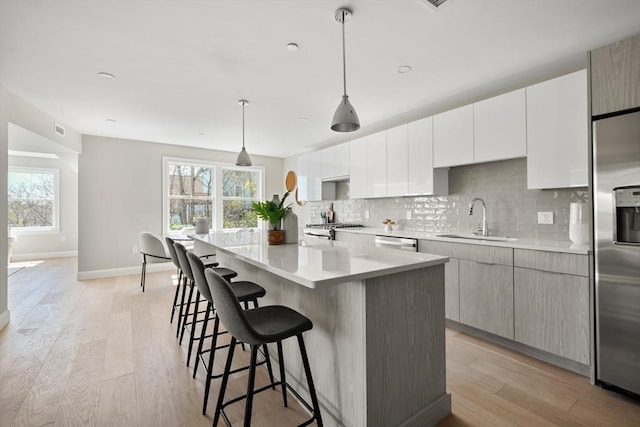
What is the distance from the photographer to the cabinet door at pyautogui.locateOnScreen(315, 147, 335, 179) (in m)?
5.16

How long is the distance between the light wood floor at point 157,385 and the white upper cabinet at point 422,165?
1.60 m

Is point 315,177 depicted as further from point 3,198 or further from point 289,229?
point 3,198

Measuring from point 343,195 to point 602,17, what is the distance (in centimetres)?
392

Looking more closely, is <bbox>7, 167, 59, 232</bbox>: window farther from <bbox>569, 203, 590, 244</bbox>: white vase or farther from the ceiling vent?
<bbox>569, 203, 590, 244</bbox>: white vase

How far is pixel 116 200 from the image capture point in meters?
5.45

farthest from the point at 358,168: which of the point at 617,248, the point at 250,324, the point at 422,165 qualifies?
the point at 250,324

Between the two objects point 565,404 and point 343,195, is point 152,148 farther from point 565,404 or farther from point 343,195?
point 565,404

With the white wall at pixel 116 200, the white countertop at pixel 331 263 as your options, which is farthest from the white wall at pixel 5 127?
the white countertop at pixel 331 263

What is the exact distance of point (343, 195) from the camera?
5.49m

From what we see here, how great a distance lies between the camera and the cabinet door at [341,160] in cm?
481

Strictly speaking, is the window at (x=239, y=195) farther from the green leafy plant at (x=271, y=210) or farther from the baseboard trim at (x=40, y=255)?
the baseboard trim at (x=40, y=255)

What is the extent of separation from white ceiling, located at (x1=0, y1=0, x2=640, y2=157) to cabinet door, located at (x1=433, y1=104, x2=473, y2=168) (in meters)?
0.28

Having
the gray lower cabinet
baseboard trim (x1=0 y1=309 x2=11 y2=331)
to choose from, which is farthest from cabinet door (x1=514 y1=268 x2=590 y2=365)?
baseboard trim (x1=0 y1=309 x2=11 y2=331)

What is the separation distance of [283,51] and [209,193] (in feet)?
15.1
